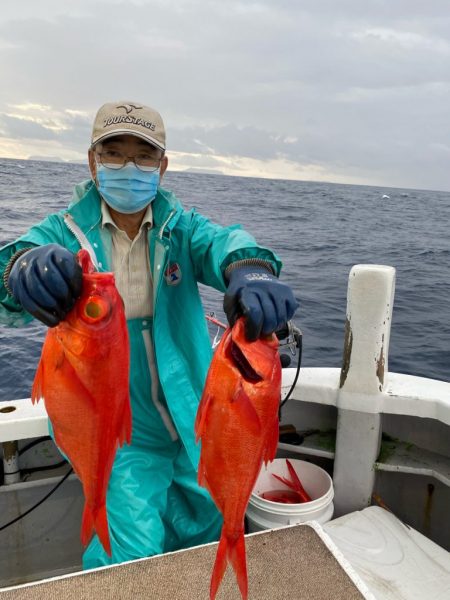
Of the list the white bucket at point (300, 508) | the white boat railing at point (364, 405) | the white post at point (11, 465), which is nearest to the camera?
the white bucket at point (300, 508)

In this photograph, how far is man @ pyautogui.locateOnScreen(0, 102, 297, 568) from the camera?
2934 mm

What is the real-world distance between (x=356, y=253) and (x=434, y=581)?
1828 centimetres

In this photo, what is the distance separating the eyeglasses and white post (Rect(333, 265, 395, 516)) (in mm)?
1541

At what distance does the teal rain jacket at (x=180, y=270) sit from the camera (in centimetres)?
301

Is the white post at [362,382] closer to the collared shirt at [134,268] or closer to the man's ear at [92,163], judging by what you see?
the collared shirt at [134,268]

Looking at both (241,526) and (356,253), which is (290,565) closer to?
(241,526)

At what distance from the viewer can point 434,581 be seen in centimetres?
324

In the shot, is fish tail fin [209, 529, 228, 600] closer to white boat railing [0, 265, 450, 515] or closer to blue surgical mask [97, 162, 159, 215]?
blue surgical mask [97, 162, 159, 215]

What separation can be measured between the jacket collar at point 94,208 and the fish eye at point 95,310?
1.43 metres

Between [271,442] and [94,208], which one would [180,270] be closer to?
[94,208]

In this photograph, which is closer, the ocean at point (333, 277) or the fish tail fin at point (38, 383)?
the fish tail fin at point (38, 383)

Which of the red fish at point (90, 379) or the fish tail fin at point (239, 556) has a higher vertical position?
the red fish at point (90, 379)

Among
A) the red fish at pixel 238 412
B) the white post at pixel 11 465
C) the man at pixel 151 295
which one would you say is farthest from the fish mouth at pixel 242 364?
the white post at pixel 11 465

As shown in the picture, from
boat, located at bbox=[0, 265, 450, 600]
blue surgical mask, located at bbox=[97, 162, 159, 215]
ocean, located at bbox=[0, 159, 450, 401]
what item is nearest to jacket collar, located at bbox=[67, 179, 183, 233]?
blue surgical mask, located at bbox=[97, 162, 159, 215]
